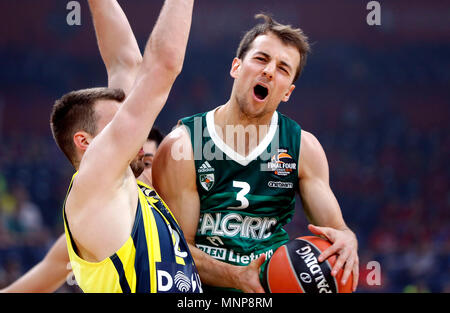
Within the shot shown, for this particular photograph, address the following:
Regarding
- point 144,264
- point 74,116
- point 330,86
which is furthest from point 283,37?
point 330,86

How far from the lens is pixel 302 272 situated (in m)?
2.78

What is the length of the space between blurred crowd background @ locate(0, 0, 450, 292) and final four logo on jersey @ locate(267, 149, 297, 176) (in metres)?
7.67

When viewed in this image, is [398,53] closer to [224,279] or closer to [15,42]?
[15,42]

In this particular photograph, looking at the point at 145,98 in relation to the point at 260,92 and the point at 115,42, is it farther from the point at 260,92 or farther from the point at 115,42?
the point at 115,42

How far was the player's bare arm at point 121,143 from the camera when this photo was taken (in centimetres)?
239

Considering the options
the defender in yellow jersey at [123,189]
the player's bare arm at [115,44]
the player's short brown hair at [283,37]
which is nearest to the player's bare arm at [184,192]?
the defender in yellow jersey at [123,189]

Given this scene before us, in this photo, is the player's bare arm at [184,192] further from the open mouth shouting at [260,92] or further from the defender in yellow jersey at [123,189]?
the open mouth shouting at [260,92]

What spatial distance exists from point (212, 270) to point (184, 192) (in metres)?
0.50

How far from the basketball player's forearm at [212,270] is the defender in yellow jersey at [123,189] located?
252mm

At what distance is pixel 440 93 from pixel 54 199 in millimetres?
9720

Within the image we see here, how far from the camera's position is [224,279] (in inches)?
123

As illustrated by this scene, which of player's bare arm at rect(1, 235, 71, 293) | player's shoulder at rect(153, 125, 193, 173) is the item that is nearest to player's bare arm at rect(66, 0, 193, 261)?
player's shoulder at rect(153, 125, 193, 173)
